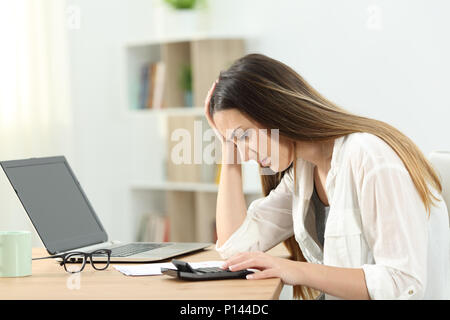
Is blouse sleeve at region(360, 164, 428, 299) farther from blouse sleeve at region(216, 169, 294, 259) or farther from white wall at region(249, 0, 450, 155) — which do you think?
white wall at region(249, 0, 450, 155)

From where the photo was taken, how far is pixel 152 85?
3490mm

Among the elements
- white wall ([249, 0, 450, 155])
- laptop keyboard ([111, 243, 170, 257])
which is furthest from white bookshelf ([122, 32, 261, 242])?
laptop keyboard ([111, 243, 170, 257])

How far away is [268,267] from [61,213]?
58 cm

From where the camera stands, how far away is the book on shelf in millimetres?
3486

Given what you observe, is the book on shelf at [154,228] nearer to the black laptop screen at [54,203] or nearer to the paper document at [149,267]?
the black laptop screen at [54,203]

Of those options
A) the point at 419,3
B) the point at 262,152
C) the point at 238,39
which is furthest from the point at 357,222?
the point at 238,39

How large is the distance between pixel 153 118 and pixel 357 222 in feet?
8.17

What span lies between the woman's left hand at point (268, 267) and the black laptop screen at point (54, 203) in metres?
0.47

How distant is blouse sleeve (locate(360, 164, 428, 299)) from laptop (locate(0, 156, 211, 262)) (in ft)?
1.70

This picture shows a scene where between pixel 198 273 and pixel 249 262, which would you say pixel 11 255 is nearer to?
pixel 198 273

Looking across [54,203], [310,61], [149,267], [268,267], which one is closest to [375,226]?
[268,267]

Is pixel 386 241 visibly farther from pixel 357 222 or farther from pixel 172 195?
pixel 172 195

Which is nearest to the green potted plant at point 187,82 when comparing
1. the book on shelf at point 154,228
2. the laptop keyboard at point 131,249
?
the book on shelf at point 154,228

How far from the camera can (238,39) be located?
10.8 feet
